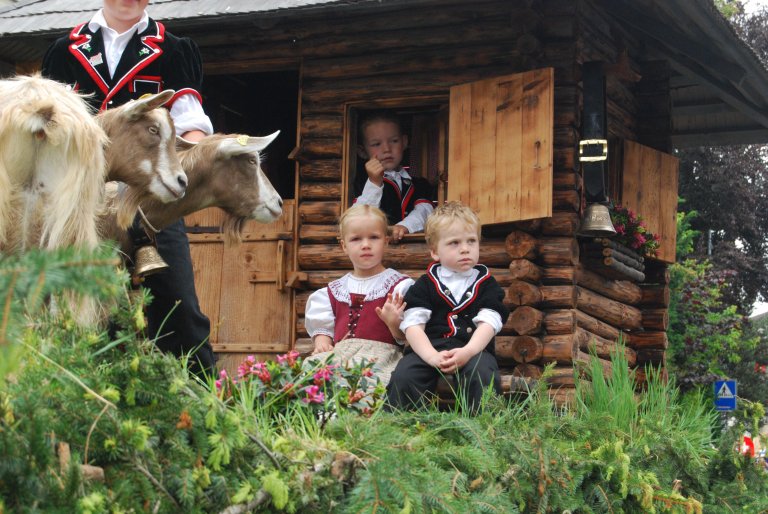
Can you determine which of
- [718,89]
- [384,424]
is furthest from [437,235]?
[718,89]

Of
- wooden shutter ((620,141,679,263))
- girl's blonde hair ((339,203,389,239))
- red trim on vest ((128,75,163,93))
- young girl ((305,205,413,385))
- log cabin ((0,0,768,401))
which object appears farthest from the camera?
wooden shutter ((620,141,679,263))

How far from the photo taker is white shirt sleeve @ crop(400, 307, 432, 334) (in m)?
6.16

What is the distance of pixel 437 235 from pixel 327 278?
3287 mm

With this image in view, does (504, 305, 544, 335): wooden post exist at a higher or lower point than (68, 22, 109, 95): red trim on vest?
lower

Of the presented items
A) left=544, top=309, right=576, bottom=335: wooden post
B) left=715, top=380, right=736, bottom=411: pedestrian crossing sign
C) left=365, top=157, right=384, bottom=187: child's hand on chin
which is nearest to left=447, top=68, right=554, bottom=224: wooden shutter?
left=365, top=157, right=384, bottom=187: child's hand on chin

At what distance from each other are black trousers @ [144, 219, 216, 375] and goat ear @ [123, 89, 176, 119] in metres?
0.73

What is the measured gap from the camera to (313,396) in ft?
14.0

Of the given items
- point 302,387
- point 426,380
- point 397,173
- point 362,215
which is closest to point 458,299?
point 426,380

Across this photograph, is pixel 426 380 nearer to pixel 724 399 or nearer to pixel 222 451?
pixel 222 451

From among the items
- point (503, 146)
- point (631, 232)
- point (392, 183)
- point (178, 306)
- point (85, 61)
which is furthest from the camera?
point (631, 232)

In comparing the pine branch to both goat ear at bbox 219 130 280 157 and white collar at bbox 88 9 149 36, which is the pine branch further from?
white collar at bbox 88 9 149 36

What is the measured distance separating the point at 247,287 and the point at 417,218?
1.78m

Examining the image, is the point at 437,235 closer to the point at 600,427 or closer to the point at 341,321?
the point at 341,321

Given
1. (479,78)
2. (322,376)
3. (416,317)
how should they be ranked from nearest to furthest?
(322,376), (416,317), (479,78)
